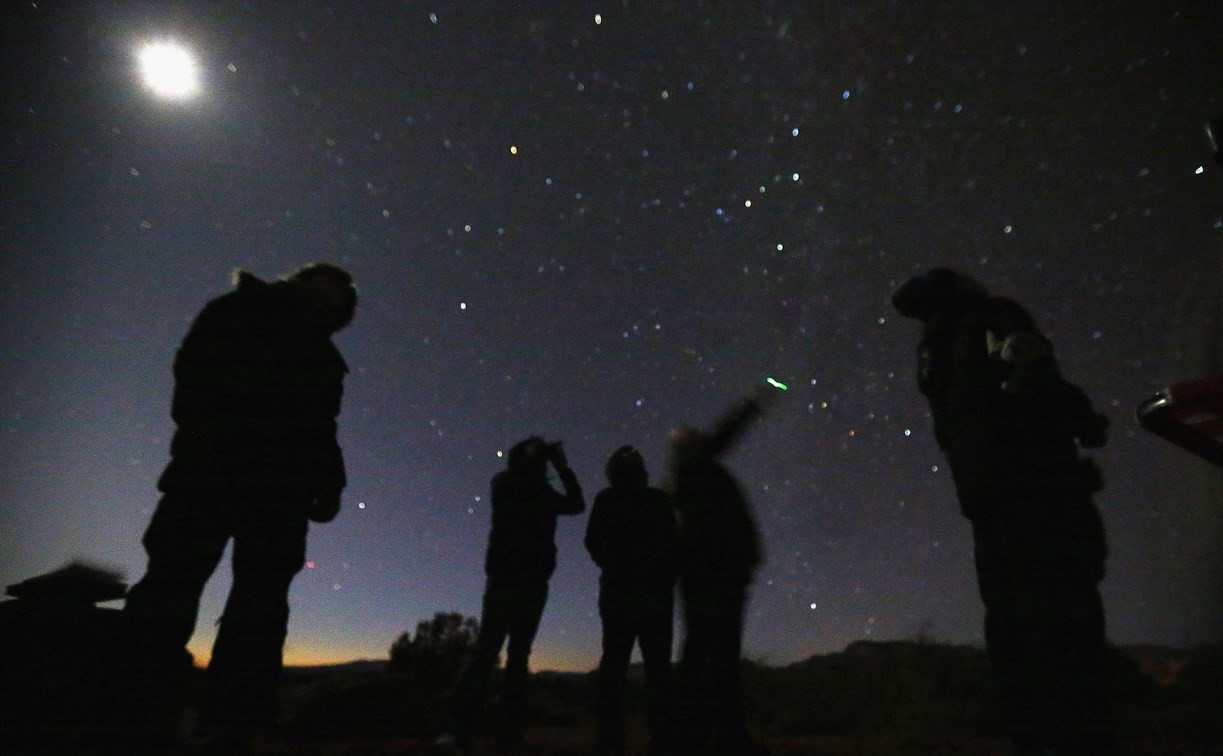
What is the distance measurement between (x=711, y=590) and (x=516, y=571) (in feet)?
3.89

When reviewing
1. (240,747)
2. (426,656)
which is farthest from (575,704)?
(240,747)

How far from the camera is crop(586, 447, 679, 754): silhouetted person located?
3.16 metres

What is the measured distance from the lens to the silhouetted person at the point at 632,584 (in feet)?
10.4

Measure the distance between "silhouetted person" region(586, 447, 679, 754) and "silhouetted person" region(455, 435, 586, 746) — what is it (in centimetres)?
37

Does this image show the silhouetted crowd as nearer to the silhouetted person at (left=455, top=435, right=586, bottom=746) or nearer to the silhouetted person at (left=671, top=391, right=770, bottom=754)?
the silhouetted person at (left=671, top=391, right=770, bottom=754)

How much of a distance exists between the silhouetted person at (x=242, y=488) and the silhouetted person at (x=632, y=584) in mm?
1659

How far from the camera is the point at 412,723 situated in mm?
6430

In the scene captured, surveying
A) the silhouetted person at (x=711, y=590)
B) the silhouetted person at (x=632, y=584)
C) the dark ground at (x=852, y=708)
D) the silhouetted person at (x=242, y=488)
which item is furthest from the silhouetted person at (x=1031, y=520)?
the dark ground at (x=852, y=708)

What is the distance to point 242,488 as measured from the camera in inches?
82.4

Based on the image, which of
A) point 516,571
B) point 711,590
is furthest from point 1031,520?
point 516,571

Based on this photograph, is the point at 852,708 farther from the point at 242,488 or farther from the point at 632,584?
the point at 242,488

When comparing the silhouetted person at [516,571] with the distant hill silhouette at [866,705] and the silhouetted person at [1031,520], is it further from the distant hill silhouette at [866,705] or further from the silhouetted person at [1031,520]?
the silhouetted person at [1031,520]

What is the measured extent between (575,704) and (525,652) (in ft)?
21.4

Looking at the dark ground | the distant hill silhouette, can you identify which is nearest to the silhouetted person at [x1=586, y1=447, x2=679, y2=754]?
the dark ground
